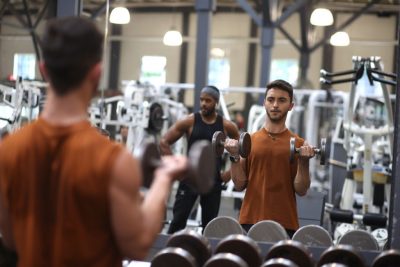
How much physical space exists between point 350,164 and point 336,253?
4141mm

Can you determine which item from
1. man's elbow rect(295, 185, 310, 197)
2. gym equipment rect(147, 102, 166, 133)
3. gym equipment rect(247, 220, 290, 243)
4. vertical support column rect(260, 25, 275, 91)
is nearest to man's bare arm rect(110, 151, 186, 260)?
gym equipment rect(247, 220, 290, 243)

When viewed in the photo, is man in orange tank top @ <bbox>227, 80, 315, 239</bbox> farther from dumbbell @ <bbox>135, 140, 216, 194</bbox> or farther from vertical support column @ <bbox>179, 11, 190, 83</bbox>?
vertical support column @ <bbox>179, 11, 190, 83</bbox>

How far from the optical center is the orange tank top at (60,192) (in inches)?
53.5

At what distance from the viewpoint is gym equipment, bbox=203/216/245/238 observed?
278 cm

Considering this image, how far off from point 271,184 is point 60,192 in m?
1.91

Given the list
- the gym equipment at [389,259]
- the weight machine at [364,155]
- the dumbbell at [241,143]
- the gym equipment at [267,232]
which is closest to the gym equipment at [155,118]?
the weight machine at [364,155]

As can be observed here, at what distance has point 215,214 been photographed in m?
4.41

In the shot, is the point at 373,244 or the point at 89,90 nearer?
the point at 89,90

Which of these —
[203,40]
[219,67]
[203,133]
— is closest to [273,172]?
[203,133]

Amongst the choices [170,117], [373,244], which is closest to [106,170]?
[373,244]

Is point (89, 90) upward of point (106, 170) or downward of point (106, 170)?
upward

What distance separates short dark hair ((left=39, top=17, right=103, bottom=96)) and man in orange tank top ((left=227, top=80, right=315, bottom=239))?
179 cm

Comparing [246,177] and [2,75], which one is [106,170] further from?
[2,75]

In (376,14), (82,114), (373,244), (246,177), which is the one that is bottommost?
(373,244)
